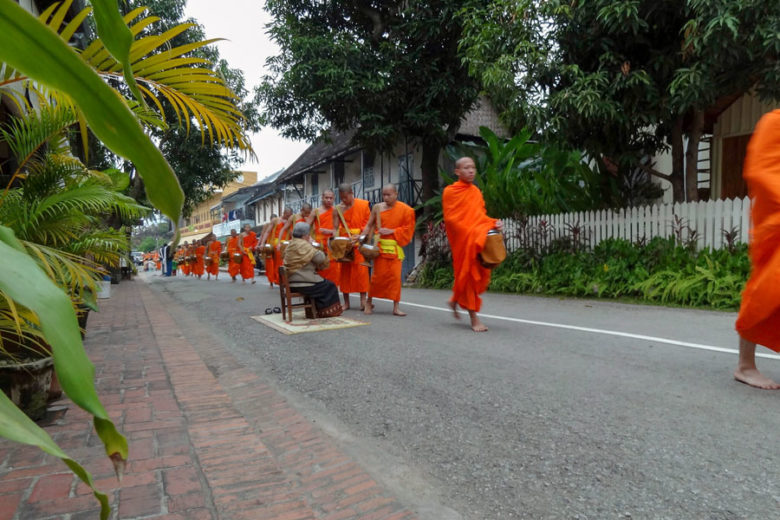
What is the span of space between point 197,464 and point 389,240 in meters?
5.40

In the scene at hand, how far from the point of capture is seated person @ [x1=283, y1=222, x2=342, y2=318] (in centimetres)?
666

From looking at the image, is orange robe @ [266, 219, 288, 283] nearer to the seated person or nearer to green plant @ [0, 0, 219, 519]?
the seated person

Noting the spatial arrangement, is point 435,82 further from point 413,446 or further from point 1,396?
point 1,396

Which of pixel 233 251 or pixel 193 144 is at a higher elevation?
pixel 193 144

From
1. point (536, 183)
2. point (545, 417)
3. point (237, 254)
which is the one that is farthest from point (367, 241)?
point (237, 254)

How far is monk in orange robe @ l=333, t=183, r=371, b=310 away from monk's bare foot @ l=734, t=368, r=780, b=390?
5.44 m

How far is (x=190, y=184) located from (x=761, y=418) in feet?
64.5

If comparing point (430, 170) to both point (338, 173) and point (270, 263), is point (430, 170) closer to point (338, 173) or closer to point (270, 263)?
point (270, 263)

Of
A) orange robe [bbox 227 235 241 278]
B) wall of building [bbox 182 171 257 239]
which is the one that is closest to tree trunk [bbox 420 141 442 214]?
orange robe [bbox 227 235 241 278]

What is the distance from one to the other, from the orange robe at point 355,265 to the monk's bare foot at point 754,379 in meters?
5.47

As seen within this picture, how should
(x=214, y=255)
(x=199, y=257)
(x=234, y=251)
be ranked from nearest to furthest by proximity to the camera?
(x=234, y=251)
(x=214, y=255)
(x=199, y=257)

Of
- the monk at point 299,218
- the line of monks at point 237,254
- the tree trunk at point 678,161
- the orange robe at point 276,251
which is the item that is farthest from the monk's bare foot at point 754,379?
the line of monks at point 237,254

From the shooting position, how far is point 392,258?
24.8ft

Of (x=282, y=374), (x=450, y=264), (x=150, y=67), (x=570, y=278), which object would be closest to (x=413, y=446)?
(x=282, y=374)
